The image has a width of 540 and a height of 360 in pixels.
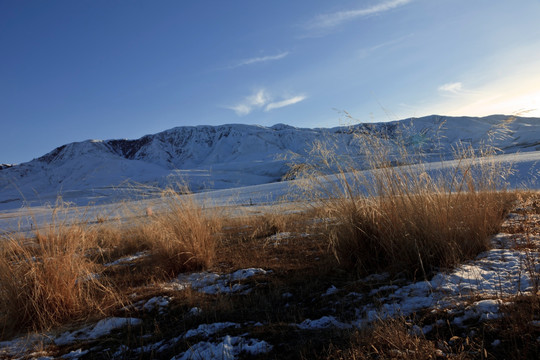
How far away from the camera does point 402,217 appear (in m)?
2.57

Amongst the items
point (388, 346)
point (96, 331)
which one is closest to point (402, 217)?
point (388, 346)

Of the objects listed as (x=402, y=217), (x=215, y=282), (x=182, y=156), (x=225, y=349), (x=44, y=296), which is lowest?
(x=215, y=282)

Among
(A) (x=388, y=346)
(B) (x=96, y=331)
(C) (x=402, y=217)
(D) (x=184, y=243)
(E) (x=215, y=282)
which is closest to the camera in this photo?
(A) (x=388, y=346)

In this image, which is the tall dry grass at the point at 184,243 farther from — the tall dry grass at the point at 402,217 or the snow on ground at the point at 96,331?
the tall dry grass at the point at 402,217

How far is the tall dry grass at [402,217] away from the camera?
2311 millimetres

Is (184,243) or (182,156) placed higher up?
(182,156)

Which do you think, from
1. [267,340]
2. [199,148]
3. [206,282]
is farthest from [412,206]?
[199,148]

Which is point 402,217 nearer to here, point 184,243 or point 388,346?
point 388,346

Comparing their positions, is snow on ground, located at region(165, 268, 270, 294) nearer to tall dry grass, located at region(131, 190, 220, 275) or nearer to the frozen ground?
tall dry grass, located at region(131, 190, 220, 275)

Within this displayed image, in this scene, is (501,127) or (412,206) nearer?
(412,206)

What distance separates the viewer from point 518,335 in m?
1.18

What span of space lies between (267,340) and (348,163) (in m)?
2.18

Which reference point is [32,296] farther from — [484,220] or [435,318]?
[484,220]

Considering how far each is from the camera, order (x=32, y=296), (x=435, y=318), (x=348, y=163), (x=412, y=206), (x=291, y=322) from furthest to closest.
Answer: (x=348, y=163), (x=412, y=206), (x=32, y=296), (x=291, y=322), (x=435, y=318)
